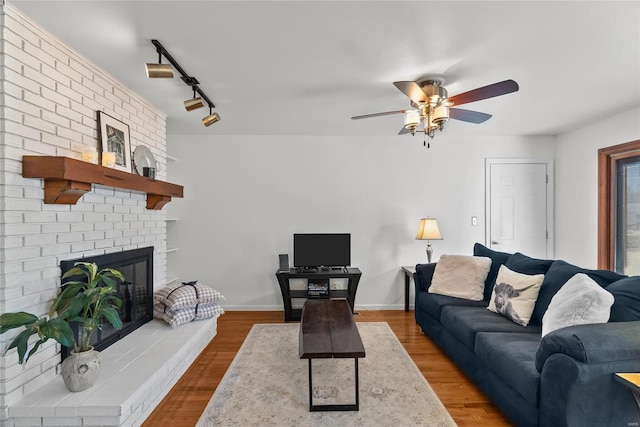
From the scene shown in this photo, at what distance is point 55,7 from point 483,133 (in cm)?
451

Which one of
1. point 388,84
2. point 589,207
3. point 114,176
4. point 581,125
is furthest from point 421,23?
point 589,207

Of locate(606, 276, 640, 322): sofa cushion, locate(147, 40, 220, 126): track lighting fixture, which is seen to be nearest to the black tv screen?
locate(147, 40, 220, 126): track lighting fixture

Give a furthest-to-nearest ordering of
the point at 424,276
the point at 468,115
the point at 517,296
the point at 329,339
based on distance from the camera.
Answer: the point at 424,276 < the point at 468,115 < the point at 517,296 < the point at 329,339

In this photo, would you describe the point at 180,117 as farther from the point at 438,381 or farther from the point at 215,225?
the point at 438,381

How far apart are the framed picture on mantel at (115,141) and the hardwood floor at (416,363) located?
1832 mm

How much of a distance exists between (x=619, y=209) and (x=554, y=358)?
3.16 metres

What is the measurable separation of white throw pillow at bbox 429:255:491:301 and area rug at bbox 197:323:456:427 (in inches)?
30.0

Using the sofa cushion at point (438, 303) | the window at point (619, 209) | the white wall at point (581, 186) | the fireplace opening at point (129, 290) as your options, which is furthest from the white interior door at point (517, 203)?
the fireplace opening at point (129, 290)

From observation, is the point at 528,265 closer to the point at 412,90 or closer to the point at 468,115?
the point at 468,115

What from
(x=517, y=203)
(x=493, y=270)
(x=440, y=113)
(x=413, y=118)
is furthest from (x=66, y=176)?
(x=517, y=203)

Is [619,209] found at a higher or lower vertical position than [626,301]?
higher

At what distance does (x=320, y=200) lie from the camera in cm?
451

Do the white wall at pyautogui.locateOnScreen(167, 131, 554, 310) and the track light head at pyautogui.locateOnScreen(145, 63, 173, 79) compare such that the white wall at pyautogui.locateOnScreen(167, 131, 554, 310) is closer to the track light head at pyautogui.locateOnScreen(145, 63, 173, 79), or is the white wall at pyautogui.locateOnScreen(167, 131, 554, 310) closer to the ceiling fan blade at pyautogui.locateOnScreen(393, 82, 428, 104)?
the ceiling fan blade at pyautogui.locateOnScreen(393, 82, 428, 104)

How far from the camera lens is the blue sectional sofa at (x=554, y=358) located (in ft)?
5.16
